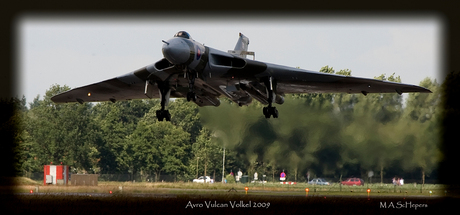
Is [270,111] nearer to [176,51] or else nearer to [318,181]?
[318,181]

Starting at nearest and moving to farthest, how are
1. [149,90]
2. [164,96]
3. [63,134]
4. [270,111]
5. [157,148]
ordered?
[164,96] < [270,111] < [149,90] < [63,134] < [157,148]

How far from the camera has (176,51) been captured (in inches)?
829

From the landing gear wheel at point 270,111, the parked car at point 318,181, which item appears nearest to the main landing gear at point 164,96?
the landing gear wheel at point 270,111

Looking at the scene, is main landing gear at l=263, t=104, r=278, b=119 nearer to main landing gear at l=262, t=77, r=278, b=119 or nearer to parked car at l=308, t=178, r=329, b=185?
main landing gear at l=262, t=77, r=278, b=119

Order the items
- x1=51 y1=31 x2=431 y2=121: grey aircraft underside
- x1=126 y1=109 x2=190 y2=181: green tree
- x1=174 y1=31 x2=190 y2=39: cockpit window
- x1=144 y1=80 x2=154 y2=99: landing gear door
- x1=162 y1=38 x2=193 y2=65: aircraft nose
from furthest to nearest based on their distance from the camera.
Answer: x1=126 y1=109 x2=190 y2=181: green tree, x1=144 y1=80 x2=154 y2=99: landing gear door, x1=51 y1=31 x2=431 y2=121: grey aircraft underside, x1=174 y1=31 x2=190 y2=39: cockpit window, x1=162 y1=38 x2=193 y2=65: aircraft nose

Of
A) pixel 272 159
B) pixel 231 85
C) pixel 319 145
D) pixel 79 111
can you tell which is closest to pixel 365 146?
pixel 319 145

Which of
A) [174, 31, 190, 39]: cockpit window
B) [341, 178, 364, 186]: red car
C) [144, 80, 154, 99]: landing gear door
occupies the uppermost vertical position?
[174, 31, 190, 39]: cockpit window

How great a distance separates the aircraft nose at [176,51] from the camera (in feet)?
68.8

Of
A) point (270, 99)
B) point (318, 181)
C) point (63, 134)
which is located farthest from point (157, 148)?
point (270, 99)

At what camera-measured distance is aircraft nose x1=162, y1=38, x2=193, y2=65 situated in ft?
68.8

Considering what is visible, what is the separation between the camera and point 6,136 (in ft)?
125

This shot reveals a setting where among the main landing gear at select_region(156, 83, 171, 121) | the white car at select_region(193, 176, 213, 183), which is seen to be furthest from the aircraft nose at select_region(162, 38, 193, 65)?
the white car at select_region(193, 176, 213, 183)

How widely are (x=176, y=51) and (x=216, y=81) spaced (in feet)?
11.7

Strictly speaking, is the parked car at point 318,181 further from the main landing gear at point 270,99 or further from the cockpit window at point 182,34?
the cockpit window at point 182,34
